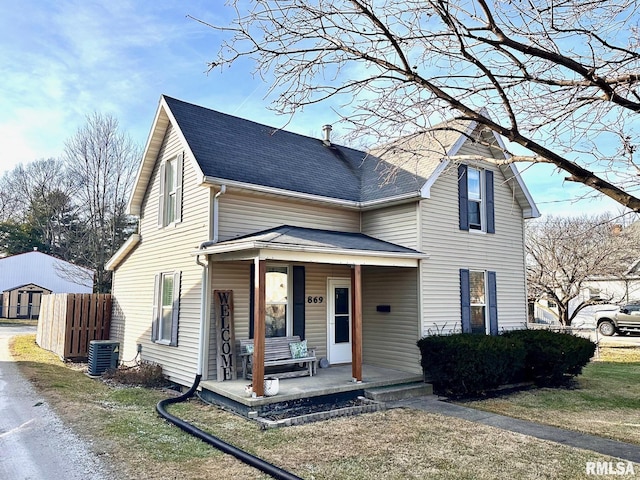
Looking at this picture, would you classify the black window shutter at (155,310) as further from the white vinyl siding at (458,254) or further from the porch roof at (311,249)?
the white vinyl siding at (458,254)

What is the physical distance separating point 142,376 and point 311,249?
536 cm

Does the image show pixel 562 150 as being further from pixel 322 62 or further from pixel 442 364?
pixel 442 364

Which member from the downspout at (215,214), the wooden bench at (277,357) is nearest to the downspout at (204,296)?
the downspout at (215,214)

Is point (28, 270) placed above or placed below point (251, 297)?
above

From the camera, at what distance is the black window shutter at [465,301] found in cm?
1113

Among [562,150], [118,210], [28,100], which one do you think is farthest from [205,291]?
[118,210]

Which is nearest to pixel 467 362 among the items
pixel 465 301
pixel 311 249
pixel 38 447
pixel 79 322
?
pixel 465 301

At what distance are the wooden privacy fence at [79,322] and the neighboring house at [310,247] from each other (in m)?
1.45

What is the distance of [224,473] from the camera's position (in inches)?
199

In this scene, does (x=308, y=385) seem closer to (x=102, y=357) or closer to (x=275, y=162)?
(x=275, y=162)

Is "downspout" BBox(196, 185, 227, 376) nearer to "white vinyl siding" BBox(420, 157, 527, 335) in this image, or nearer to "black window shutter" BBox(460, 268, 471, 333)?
"white vinyl siding" BBox(420, 157, 527, 335)

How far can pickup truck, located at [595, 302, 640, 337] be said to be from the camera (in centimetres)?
2209

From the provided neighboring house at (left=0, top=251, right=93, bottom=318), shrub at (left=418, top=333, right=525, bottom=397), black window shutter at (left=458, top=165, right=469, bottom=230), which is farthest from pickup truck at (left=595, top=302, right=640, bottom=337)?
neighboring house at (left=0, top=251, right=93, bottom=318)

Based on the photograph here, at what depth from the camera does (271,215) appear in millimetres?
10336
